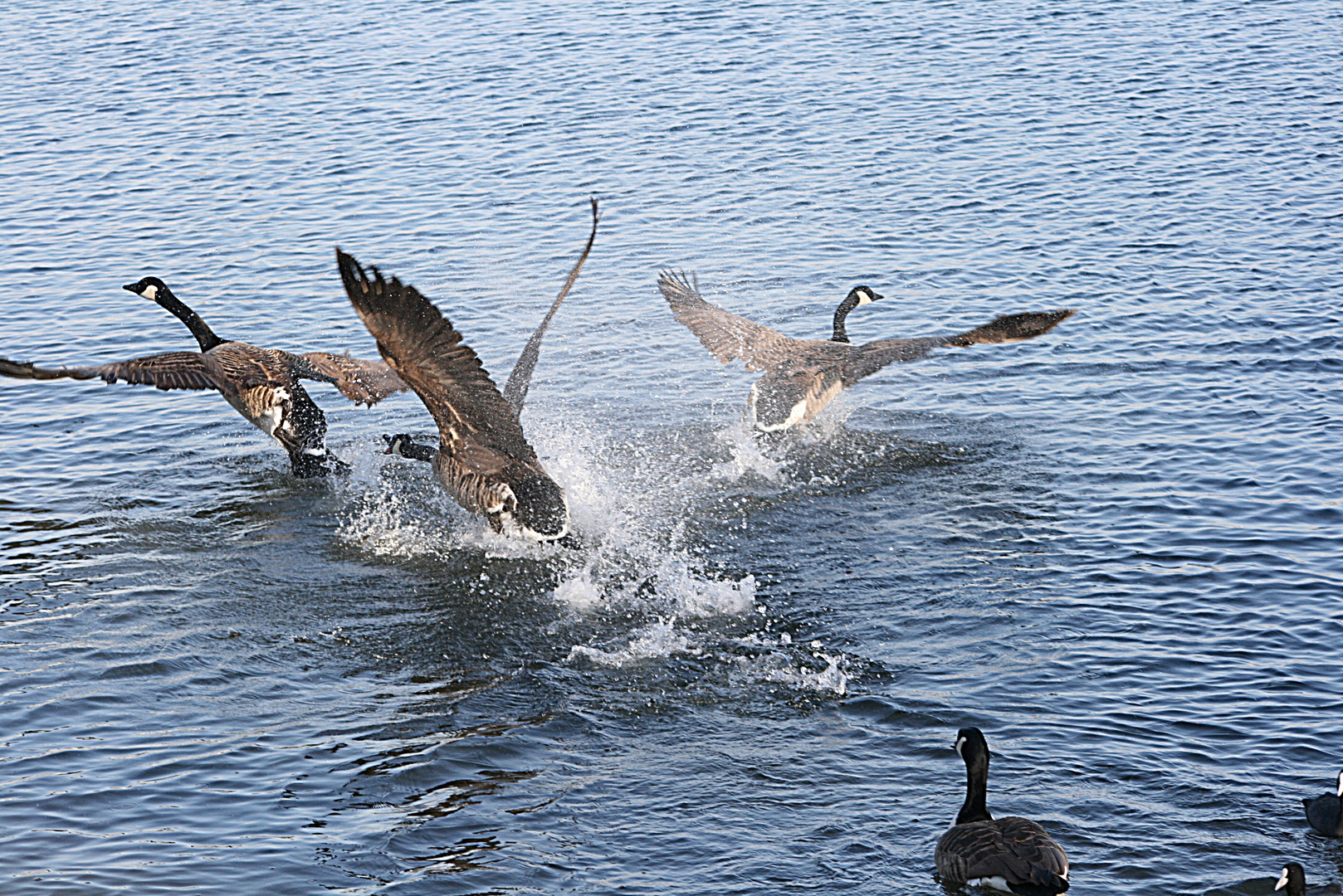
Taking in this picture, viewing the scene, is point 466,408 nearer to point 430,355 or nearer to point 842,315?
point 430,355

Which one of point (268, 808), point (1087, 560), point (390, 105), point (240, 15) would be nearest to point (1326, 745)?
point (1087, 560)

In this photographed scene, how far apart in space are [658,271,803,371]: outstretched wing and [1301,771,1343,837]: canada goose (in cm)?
668

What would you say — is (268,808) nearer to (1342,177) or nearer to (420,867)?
(420,867)

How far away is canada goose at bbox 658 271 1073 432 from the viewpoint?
12.0 metres

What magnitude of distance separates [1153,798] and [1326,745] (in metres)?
1.18

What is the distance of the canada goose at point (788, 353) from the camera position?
1198 centimetres

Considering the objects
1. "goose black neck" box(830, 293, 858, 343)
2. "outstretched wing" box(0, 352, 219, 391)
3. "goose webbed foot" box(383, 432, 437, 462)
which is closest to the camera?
"goose webbed foot" box(383, 432, 437, 462)

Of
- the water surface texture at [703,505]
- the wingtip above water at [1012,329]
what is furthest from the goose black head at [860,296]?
the wingtip above water at [1012,329]

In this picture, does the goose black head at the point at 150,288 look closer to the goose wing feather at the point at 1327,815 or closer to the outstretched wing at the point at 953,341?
the outstretched wing at the point at 953,341

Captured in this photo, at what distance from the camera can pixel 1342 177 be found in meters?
17.4

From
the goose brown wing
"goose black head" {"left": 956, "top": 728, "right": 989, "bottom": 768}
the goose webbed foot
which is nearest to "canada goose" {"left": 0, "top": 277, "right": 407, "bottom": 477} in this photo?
the goose webbed foot

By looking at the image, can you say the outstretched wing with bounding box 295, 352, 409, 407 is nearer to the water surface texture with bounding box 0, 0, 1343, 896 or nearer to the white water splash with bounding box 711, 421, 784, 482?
the water surface texture with bounding box 0, 0, 1343, 896

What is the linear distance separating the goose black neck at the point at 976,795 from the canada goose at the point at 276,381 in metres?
6.23

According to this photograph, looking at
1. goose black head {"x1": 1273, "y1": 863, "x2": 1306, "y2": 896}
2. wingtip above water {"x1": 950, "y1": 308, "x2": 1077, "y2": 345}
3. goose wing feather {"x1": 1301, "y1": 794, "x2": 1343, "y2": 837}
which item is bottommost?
goose wing feather {"x1": 1301, "y1": 794, "x2": 1343, "y2": 837}
